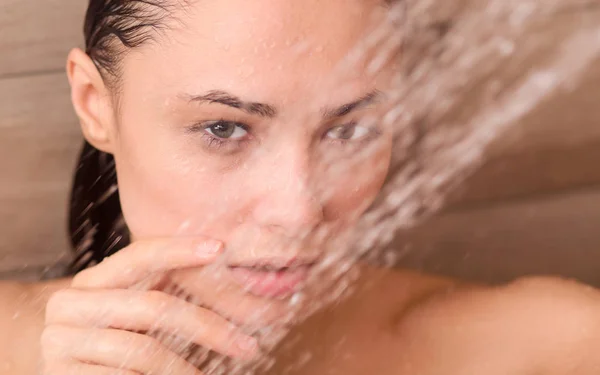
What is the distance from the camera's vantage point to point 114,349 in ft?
1.84

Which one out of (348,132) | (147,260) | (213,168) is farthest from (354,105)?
(147,260)

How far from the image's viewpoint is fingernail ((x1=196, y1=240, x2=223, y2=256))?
582 millimetres

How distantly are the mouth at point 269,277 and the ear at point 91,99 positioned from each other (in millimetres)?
202

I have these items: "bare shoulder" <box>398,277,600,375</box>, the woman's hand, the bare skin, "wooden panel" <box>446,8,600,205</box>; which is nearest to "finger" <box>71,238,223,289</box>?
the woman's hand

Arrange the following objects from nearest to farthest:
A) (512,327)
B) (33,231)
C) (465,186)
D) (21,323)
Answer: (21,323) < (512,327) < (33,231) < (465,186)

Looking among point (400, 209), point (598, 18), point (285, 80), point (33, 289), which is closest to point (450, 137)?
point (400, 209)

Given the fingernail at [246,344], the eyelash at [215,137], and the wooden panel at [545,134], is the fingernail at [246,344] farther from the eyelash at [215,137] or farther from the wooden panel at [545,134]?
the wooden panel at [545,134]

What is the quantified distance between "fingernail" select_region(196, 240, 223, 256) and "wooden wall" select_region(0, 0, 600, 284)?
42cm

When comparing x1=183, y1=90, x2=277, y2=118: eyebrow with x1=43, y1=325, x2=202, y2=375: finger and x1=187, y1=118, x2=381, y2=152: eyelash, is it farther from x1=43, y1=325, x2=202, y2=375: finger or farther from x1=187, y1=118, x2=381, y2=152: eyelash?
x1=43, y1=325, x2=202, y2=375: finger

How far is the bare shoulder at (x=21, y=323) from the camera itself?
0.70 metres

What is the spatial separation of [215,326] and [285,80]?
246 mm

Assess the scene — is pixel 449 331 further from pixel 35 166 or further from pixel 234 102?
pixel 35 166

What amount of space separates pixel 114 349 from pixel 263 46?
0.31 metres

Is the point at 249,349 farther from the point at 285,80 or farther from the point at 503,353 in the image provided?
the point at 503,353
